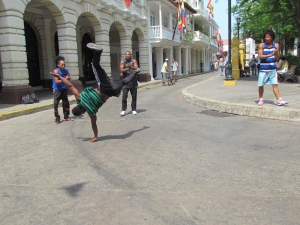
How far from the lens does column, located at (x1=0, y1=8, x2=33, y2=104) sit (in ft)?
36.1

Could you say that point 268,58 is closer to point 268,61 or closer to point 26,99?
point 268,61

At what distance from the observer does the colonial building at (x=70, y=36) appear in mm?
11305

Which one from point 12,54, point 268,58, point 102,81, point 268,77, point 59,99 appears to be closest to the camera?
point 102,81

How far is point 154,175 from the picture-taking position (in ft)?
12.8

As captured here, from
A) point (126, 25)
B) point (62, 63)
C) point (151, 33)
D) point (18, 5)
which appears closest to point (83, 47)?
point (126, 25)

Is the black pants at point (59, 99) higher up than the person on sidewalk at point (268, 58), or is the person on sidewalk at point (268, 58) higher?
the person on sidewalk at point (268, 58)

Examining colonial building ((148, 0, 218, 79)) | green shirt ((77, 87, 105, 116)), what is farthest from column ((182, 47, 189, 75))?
green shirt ((77, 87, 105, 116))

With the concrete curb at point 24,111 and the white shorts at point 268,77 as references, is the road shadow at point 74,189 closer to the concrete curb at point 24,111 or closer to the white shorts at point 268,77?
the white shorts at point 268,77

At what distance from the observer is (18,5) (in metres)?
11.3

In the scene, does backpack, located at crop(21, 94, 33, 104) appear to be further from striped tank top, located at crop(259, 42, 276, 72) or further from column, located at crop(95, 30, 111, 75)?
striped tank top, located at crop(259, 42, 276, 72)

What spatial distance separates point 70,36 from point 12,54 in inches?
151

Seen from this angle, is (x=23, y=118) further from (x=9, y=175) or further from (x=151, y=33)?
(x=151, y=33)

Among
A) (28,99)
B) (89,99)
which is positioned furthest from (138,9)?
(89,99)

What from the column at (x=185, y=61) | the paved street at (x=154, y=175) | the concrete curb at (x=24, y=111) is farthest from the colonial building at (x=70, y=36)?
the paved street at (x=154, y=175)
